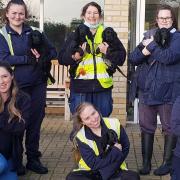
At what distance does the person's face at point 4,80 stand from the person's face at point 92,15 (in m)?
1.01

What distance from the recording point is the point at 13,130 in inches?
193

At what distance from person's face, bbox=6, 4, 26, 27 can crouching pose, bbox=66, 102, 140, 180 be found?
120 centimetres

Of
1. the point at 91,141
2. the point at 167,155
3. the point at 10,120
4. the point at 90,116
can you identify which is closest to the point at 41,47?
the point at 10,120

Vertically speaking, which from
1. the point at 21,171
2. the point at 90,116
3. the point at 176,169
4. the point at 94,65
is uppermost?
the point at 94,65

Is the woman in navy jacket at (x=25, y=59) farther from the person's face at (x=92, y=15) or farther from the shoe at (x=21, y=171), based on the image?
the person's face at (x=92, y=15)

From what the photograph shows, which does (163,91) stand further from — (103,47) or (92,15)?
(92,15)

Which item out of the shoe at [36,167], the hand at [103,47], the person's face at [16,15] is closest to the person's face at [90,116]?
the hand at [103,47]

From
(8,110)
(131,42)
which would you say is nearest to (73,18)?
(131,42)

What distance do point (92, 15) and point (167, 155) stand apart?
5.61ft

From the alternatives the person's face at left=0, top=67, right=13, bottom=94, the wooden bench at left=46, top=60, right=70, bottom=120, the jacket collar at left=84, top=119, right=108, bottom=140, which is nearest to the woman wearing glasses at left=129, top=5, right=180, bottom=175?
the jacket collar at left=84, top=119, right=108, bottom=140

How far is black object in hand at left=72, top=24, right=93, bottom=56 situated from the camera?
523 cm

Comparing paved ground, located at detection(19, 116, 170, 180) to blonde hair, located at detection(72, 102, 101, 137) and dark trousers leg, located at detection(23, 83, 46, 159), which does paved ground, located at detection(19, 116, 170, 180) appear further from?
blonde hair, located at detection(72, 102, 101, 137)

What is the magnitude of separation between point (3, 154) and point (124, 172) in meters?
1.20

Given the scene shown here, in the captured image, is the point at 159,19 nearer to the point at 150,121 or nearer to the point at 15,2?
the point at 150,121
